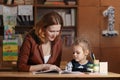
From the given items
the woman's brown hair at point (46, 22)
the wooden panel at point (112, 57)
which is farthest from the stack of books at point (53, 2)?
the woman's brown hair at point (46, 22)

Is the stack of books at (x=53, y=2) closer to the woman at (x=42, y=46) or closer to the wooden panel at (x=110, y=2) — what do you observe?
Answer: the wooden panel at (x=110, y=2)

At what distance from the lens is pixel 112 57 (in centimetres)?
516

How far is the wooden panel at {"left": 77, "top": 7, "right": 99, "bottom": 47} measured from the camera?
16.9ft

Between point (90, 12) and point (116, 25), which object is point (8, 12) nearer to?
point (90, 12)

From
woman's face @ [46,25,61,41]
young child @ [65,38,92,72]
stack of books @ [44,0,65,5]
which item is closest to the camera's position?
woman's face @ [46,25,61,41]

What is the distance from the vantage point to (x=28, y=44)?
8.80 feet

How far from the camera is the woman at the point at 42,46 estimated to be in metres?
2.65

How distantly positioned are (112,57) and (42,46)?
8.62 ft

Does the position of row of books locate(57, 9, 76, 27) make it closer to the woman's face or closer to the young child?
the young child

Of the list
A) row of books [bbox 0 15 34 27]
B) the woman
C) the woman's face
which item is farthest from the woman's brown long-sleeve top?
row of books [bbox 0 15 34 27]

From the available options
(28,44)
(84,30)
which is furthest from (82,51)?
(84,30)

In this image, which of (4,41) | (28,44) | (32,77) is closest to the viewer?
(32,77)

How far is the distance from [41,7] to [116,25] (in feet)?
4.06

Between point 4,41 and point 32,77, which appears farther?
point 4,41
